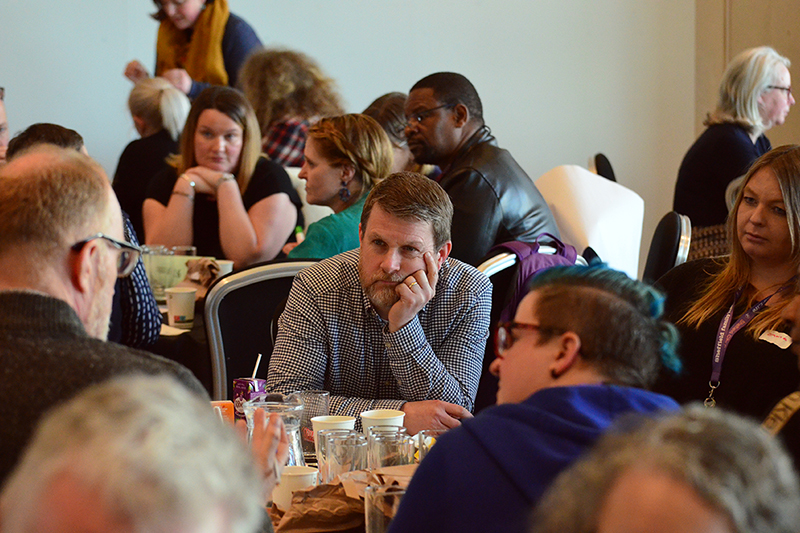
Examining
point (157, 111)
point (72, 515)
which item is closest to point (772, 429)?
point (72, 515)

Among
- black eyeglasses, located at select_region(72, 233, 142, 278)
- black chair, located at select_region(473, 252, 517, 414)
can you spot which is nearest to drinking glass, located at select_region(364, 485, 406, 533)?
black eyeglasses, located at select_region(72, 233, 142, 278)

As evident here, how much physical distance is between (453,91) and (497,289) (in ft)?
4.31

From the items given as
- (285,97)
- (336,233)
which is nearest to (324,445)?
(336,233)

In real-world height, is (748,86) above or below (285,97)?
below

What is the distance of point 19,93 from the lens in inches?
242

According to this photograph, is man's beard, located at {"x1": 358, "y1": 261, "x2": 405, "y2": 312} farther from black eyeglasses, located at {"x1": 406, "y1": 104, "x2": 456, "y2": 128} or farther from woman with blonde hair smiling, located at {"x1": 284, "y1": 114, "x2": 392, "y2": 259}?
black eyeglasses, located at {"x1": 406, "y1": 104, "x2": 456, "y2": 128}

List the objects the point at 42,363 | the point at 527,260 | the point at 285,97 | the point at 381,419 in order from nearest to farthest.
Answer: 1. the point at 42,363
2. the point at 381,419
3. the point at 527,260
4. the point at 285,97

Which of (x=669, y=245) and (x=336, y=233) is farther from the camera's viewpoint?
(x=669, y=245)

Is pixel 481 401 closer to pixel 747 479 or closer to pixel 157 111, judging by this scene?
pixel 747 479

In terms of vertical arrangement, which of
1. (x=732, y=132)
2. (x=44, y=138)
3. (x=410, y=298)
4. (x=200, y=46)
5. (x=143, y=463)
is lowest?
(x=410, y=298)

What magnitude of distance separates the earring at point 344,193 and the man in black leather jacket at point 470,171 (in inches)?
18.8

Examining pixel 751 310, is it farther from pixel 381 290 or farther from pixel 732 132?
pixel 732 132

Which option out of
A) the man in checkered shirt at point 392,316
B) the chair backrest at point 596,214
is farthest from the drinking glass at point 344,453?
the chair backrest at point 596,214

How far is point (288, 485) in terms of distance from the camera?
A: 1.55 metres
